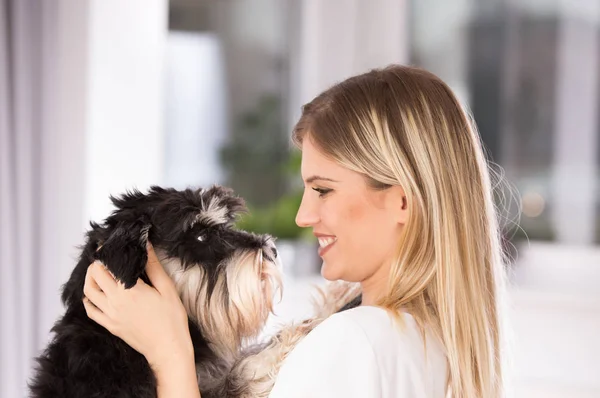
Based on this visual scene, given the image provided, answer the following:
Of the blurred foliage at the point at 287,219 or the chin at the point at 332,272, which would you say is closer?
the chin at the point at 332,272

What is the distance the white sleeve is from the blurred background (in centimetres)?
110

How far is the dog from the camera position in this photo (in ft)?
5.62

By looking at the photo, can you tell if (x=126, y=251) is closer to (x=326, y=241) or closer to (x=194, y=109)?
(x=326, y=241)

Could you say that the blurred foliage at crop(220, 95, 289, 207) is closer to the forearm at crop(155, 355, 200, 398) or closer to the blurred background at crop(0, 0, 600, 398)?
the blurred background at crop(0, 0, 600, 398)

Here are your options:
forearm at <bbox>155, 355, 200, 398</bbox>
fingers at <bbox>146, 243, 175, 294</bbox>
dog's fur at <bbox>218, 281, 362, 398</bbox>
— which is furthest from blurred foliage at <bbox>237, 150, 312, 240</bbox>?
forearm at <bbox>155, 355, 200, 398</bbox>

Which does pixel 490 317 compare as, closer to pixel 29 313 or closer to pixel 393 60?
pixel 29 313

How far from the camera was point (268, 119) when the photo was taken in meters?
5.47

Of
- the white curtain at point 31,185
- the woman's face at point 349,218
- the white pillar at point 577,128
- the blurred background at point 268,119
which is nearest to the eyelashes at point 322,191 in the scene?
the woman's face at point 349,218

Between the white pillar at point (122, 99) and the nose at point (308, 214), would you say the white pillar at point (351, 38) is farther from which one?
the nose at point (308, 214)

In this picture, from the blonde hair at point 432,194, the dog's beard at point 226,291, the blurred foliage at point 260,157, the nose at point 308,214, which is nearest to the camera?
the blonde hair at point 432,194

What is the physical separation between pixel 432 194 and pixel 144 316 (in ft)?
2.40

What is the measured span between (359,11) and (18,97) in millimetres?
2208

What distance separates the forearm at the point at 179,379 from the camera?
164cm

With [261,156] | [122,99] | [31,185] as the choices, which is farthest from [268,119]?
[31,185]
